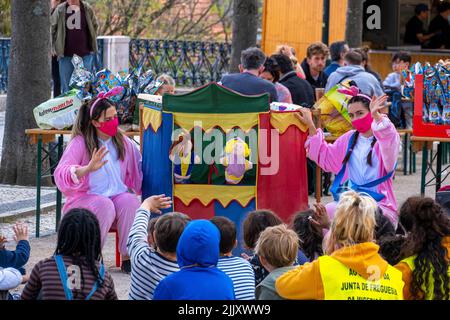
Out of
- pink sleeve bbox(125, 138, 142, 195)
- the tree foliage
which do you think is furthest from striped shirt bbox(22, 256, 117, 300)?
the tree foliage

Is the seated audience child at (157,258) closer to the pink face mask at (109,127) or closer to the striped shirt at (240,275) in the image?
the striped shirt at (240,275)

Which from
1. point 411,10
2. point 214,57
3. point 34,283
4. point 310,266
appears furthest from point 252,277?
point 214,57

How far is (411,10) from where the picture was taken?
24188 millimetres

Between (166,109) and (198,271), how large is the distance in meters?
3.54

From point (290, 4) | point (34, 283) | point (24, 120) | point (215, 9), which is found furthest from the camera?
point (215, 9)

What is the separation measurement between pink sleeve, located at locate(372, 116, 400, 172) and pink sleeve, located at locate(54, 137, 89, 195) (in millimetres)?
2233

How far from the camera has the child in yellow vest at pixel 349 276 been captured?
5586mm

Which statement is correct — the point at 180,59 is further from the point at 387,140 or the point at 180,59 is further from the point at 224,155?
the point at 387,140

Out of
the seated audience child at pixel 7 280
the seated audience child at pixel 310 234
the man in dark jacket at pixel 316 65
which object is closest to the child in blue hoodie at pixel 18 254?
the seated audience child at pixel 7 280

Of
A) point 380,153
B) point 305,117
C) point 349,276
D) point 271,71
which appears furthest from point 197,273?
point 271,71

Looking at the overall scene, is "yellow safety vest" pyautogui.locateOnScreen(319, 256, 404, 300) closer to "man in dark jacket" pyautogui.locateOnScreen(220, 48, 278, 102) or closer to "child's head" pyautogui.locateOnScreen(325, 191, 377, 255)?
"child's head" pyautogui.locateOnScreen(325, 191, 377, 255)
